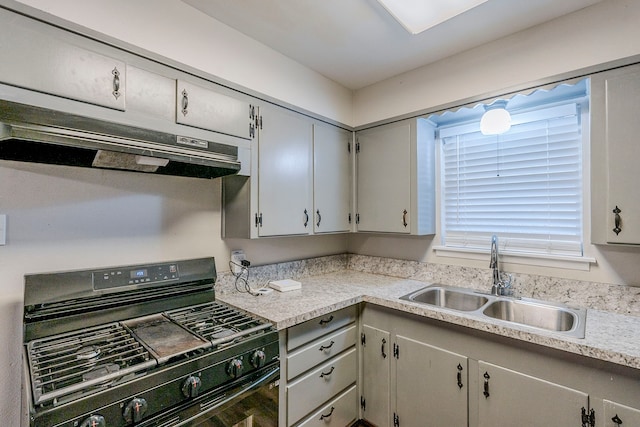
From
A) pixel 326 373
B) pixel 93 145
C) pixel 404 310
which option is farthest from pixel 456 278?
pixel 93 145

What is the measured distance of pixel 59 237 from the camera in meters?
1.39

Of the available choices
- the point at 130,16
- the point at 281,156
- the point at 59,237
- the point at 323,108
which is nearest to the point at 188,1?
the point at 130,16

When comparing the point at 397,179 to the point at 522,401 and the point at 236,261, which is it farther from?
the point at 522,401

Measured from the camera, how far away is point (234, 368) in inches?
48.5

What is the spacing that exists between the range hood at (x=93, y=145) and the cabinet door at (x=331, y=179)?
81 centimetres

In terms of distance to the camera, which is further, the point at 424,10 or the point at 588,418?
the point at 424,10

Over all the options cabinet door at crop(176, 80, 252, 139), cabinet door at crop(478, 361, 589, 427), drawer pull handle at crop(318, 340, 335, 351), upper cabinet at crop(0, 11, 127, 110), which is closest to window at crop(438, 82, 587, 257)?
cabinet door at crop(478, 361, 589, 427)

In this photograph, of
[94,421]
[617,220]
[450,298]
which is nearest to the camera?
[94,421]

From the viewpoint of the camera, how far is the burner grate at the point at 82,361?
2.98 ft

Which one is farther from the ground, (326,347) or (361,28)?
(361,28)

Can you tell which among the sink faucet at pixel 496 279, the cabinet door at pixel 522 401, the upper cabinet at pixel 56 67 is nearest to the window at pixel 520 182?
the sink faucet at pixel 496 279

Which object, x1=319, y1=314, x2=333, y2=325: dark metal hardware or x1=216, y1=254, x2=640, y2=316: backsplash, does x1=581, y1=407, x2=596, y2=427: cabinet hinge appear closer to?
x1=216, y1=254, x2=640, y2=316: backsplash

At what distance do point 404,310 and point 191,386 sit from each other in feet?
3.73

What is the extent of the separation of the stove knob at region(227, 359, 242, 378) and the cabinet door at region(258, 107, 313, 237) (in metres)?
0.76
